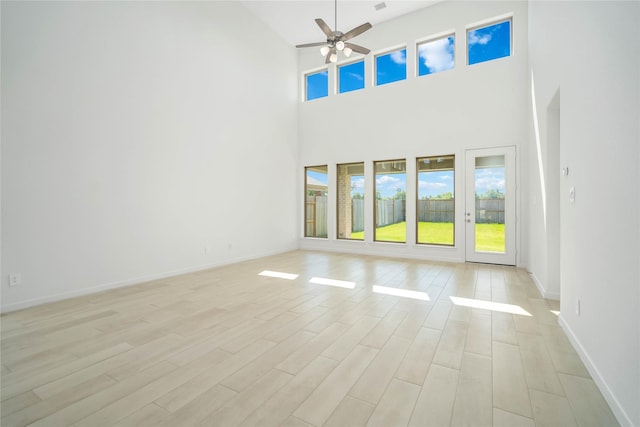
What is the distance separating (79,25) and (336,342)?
4.97 metres

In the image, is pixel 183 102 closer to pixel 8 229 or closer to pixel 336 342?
pixel 8 229

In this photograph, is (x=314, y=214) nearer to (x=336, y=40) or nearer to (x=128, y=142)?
(x=336, y=40)

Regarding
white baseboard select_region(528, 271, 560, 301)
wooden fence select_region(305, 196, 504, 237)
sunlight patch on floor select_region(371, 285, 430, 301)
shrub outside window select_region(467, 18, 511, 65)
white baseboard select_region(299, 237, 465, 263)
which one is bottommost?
sunlight patch on floor select_region(371, 285, 430, 301)

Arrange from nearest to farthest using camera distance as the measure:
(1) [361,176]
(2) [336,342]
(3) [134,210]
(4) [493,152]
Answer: (2) [336,342]
(3) [134,210]
(4) [493,152]
(1) [361,176]

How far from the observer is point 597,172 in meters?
1.94

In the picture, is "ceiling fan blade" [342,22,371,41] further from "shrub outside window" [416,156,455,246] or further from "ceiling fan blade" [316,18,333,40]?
"shrub outside window" [416,156,455,246]

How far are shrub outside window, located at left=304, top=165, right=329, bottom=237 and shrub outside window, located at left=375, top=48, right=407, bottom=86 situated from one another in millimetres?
2735

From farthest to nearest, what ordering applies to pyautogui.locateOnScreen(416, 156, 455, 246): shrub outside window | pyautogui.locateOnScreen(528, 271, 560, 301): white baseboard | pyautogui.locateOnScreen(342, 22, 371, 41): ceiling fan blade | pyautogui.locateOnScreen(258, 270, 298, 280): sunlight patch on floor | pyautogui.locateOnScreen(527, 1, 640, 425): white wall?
pyautogui.locateOnScreen(416, 156, 455, 246): shrub outside window, pyautogui.locateOnScreen(258, 270, 298, 280): sunlight patch on floor, pyautogui.locateOnScreen(342, 22, 371, 41): ceiling fan blade, pyautogui.locateOnScreen(528, 271, 560, 301): white baseboard, pyautogui.locateOnScreen(527, 1, 640, 425): white wall

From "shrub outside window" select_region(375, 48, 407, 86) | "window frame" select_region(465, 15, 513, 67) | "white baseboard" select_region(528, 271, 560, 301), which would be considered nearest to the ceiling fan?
"shrub outside window" select_region(375, 48, 407, 86)

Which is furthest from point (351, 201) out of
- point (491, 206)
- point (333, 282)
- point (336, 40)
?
point (336, 40)

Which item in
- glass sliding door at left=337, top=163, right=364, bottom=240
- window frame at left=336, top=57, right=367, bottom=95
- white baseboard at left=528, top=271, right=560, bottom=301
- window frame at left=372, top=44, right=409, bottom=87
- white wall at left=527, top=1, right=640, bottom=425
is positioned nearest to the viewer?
white wall at left=527, top=1, right=640, bottom=425

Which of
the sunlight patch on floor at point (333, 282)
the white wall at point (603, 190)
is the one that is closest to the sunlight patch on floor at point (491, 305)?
the white wall at point (603, 190)

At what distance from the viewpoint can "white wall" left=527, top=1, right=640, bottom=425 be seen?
4.87 ft

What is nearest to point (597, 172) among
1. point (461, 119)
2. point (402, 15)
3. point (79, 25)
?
point (461, 119)
